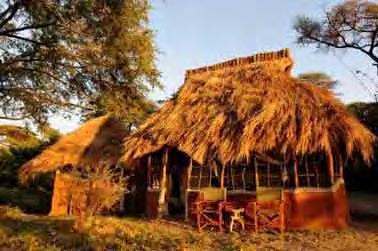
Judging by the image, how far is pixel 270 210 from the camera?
10602 millimetres

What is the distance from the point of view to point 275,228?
33.8 ft

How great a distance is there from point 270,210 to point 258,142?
174cm

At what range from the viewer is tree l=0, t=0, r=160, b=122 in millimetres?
10758

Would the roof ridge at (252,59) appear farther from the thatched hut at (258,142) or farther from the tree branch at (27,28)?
the tree branch at (27,28)

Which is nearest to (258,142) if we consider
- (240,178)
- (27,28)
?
(240,178)

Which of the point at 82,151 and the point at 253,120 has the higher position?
the point at 253,120

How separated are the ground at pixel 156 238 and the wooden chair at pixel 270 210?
441 mm

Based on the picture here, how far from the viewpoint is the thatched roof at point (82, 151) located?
14.9m

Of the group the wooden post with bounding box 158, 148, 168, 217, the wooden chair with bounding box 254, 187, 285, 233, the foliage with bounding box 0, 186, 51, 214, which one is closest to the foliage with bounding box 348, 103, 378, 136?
the wooden chair with bounding box 254, 187, 285, 233

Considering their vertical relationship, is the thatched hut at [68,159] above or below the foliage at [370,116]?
below

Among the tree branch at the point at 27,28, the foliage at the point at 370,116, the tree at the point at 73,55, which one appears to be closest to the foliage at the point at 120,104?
the tree at the point at 73,55

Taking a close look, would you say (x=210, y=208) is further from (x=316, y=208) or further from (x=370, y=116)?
(x=370, y=116)

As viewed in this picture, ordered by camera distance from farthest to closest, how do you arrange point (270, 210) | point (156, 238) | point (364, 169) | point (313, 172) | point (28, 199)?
1. point (364, 169)
2. point (28, 199)
3. point (313, 172)
4. point (270, 210)
5. point (156, 238)

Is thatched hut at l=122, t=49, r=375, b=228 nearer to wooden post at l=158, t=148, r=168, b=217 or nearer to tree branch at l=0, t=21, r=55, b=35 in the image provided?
wooden post at l=158, t=148, r=168, b=217
